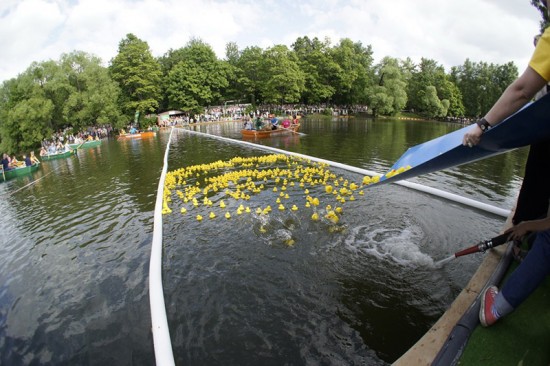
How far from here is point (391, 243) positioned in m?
6.54

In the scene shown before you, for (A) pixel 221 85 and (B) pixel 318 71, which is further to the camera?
(B) pixel 318 71

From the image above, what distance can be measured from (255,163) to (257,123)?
41.4 ft

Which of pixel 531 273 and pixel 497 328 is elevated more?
pixel 531 273

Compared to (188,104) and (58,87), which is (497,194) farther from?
(188,104)

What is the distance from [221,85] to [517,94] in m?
64.4

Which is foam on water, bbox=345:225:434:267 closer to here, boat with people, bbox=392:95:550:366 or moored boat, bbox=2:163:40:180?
boat with people, bbox=392:95:550:366

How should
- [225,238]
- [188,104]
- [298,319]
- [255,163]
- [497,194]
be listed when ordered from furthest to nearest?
1. [188,104]
2. [255,163]
3. [497,194]
4. [225,238]
5. [298,319]

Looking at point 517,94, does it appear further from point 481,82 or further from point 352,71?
point 481,82

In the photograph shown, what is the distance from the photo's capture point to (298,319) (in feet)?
15.0

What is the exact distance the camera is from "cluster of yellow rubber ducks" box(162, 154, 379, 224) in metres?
9.15

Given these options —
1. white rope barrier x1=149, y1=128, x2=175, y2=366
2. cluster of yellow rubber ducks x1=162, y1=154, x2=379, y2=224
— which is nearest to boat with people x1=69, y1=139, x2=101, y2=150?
cluster of yellow rubber ducks x1=162, y1=154, x2=379, y2=224

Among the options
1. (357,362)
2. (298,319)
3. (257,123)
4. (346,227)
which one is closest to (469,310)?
(357,362)

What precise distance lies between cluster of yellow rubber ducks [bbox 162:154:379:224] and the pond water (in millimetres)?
324

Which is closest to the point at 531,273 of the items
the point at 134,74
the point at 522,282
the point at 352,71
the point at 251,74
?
the point at 522,282
